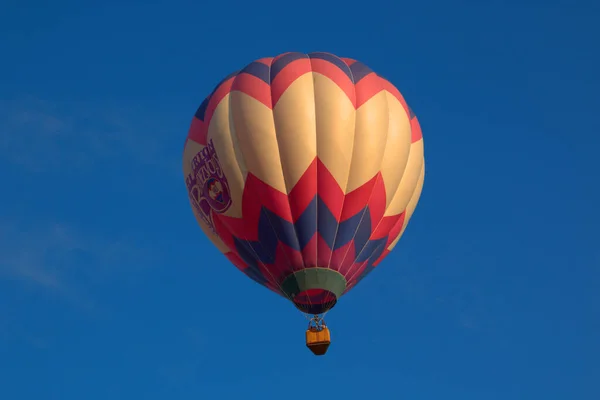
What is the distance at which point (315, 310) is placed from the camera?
95.3 feet

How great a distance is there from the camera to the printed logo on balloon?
29047mm

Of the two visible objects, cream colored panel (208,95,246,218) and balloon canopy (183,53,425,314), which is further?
cream colored panel (208,95,246,218)

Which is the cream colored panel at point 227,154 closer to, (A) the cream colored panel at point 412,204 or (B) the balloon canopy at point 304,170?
(B) the balloon canopy at point 304,170

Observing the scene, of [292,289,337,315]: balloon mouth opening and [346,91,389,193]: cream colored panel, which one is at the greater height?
[346,91,389,193]: cream colored panel

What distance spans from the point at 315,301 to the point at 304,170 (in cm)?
285

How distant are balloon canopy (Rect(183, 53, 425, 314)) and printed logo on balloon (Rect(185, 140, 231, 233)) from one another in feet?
0.09

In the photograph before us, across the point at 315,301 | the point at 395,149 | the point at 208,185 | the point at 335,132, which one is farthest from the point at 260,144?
the point at 315,301

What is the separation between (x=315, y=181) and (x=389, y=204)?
2.10 meters

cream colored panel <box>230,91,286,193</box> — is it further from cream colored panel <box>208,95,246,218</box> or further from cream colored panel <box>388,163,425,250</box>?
cream colored panel <box>388,163,425,250</box>

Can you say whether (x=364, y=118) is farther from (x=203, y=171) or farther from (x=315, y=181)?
(x=203, y=171)

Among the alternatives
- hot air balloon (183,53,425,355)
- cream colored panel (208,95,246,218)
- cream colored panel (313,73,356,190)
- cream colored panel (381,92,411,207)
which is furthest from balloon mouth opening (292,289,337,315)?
cream colored panel (381,92,411,207)

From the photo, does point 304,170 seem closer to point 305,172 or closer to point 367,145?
point 305,172

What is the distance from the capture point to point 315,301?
28.8 metres

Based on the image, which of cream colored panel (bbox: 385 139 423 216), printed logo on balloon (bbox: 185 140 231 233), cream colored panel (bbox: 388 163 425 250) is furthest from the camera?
cream colored panel (bbox: 388 163 425 250)
